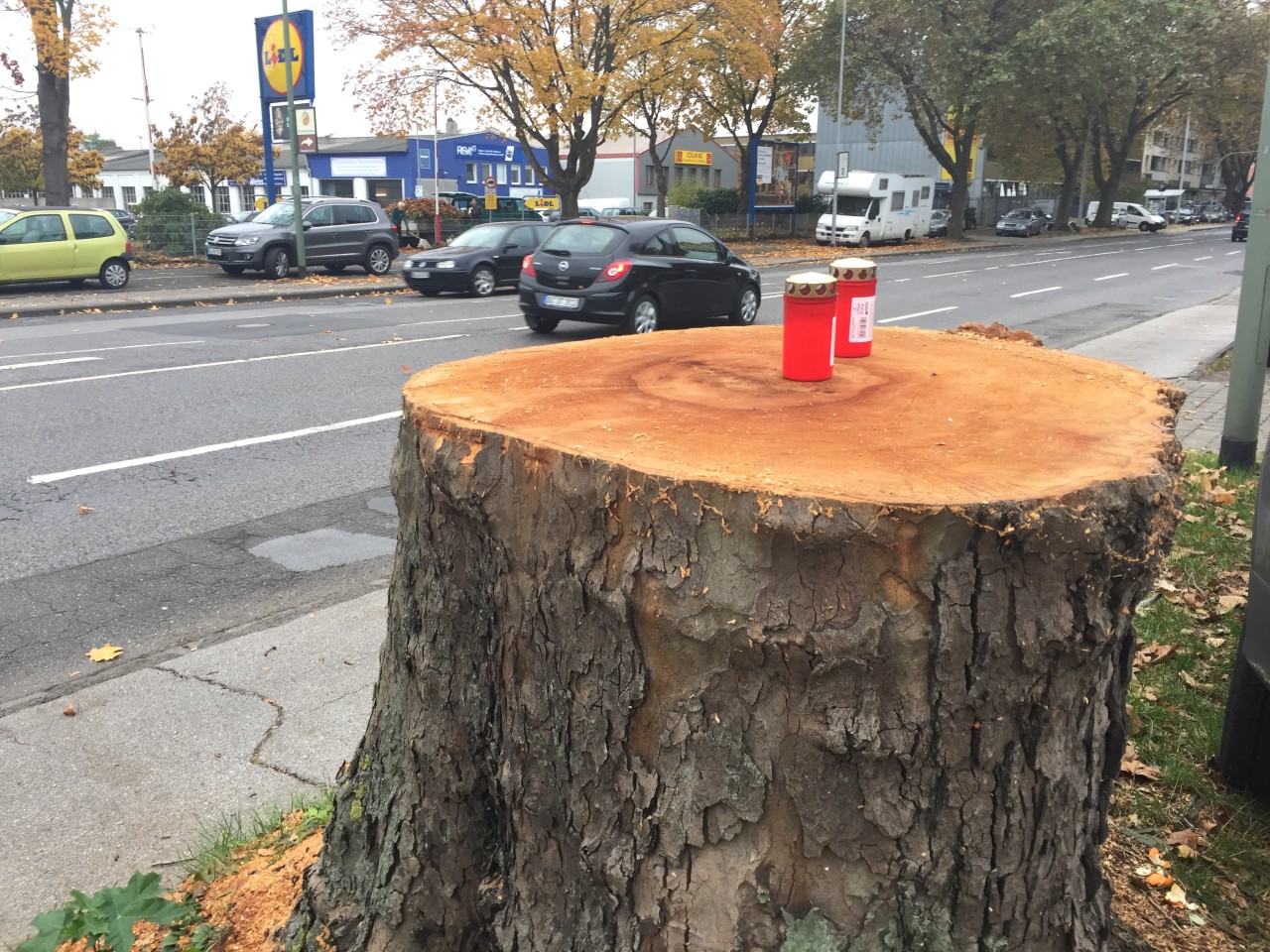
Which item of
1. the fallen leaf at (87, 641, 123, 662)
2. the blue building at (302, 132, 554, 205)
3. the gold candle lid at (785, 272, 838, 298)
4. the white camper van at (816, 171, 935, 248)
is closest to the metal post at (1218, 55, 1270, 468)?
the gold candle lid at (785, 272, 838, 298)

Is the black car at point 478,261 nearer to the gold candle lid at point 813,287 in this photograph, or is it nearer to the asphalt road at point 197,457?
the asphalt road at point 197,457

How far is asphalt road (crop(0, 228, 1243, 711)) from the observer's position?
4.74 meters

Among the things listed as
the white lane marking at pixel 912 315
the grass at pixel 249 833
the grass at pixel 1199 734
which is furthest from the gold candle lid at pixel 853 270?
the white lane marking at pixel 912 315

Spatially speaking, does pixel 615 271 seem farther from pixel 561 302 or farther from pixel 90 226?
pixel 90 226

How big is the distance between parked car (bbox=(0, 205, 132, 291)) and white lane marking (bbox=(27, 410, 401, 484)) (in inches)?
514

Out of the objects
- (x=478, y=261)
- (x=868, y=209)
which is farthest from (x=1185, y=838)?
(x=868, y=209)

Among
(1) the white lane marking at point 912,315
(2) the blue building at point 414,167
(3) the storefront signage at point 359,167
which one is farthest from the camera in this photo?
(3) the storefront signage at point 359,167

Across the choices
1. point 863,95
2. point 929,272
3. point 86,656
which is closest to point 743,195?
point 863,95

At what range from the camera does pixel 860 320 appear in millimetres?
2945

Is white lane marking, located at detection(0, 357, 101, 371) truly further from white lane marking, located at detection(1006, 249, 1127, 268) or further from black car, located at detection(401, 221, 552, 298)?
white lane marking, located at detection(1006, 249, 1127, 268)

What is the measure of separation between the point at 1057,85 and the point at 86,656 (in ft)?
132

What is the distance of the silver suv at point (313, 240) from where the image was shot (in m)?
22.1

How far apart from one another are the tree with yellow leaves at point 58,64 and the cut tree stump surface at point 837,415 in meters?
26.1

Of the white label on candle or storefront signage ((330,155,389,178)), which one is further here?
storefront signage ((330,155,389,178))
